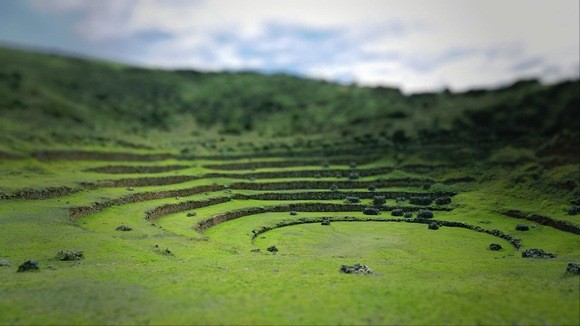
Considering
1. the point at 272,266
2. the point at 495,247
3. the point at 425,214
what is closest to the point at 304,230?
the point at 425,214

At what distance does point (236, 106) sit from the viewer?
513ft

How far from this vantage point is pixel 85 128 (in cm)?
10312

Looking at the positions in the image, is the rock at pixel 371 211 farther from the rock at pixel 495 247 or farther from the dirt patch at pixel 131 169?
the dirt patch at pixel 131 169

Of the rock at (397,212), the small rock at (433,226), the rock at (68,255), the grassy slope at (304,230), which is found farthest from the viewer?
the rock at (397,212)

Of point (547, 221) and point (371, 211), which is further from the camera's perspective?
point (371, 211)

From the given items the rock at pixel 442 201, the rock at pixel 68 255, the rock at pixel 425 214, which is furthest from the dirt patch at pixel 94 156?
the rock at pixel 442 201

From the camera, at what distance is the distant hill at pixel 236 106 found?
3565 inches

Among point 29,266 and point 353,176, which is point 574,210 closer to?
point 353,176

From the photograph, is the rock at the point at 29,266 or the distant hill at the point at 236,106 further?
the distant hill at the point at 236,106

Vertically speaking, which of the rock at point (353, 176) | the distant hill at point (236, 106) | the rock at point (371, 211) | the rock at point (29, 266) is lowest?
the rock at point (371, 211)

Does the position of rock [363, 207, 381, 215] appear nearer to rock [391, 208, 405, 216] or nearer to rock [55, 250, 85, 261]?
rock [391, 208, 405, 216]

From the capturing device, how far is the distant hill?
9056 centimetres

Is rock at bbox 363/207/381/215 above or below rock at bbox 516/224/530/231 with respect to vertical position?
below

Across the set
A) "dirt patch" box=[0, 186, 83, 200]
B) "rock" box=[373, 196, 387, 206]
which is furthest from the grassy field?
"rock" box=[373, 196, 387, 206]
